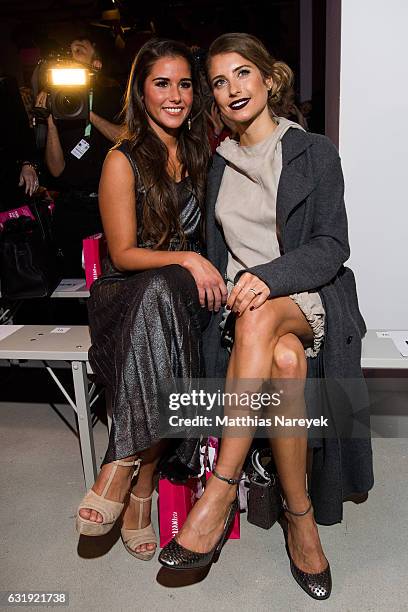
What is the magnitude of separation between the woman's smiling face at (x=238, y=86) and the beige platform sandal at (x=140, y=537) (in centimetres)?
112

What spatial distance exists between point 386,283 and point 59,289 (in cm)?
130

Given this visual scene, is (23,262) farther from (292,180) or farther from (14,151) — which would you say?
(292,180)

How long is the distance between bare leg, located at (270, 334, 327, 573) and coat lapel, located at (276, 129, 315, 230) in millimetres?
350

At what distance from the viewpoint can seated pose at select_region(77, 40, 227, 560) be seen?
5.09ft

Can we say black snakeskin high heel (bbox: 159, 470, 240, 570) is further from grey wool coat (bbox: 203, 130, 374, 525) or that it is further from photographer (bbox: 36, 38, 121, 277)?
photographer (bbox: 36, 38, 121, 277)

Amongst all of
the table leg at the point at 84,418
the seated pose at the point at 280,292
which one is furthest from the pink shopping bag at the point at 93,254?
the seated pose at the point at 280,292

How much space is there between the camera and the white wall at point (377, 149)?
6.87ft

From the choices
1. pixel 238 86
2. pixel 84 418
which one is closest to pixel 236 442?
pixel 84 418

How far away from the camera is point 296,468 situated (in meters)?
1.54

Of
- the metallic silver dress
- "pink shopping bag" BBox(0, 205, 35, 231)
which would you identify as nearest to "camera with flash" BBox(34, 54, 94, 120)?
"pink shopping bag" BBox(0, 205, 35, 231)

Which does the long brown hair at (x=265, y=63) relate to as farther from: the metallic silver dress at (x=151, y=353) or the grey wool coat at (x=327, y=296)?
the metallic silver dress at (x=151, y=353)

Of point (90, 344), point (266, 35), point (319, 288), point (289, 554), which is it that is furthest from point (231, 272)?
point (266, 35)

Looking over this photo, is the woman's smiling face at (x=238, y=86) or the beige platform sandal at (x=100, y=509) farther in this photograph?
the woman's smiling face at (x=238, y=86)

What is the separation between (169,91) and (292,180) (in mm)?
461
